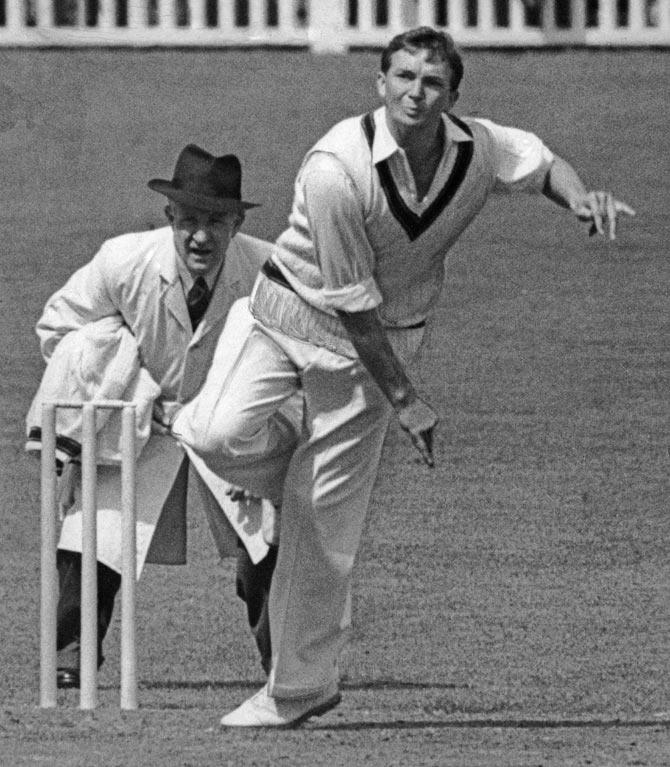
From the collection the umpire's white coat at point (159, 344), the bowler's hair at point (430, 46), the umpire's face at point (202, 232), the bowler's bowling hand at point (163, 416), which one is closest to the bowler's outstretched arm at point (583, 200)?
the bowler's hair at point (430, 46)

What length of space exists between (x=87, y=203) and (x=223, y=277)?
9.97m

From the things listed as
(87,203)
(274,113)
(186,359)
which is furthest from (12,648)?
(274,113)

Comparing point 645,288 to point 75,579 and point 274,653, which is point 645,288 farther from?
point 274,653

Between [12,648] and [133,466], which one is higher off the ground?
[133,466]

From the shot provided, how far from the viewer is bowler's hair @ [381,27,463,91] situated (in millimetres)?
6574

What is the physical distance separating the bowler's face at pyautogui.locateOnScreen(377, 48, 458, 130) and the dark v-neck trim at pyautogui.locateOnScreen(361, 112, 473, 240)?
86mm

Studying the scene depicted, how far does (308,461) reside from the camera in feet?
22.5

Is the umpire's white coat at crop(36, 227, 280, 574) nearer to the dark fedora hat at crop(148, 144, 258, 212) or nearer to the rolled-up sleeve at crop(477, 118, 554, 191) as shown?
the dark fedora hat at crop(148, 144, 258, 212)

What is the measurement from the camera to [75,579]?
8.44 metres

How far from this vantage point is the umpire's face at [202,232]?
802 cm

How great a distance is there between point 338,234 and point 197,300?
180cm

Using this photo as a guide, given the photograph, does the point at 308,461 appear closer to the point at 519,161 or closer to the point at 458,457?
the point at 519,161

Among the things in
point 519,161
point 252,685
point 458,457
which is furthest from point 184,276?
point 458,457

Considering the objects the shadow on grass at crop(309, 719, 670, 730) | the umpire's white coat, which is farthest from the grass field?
the umpire's white coat
